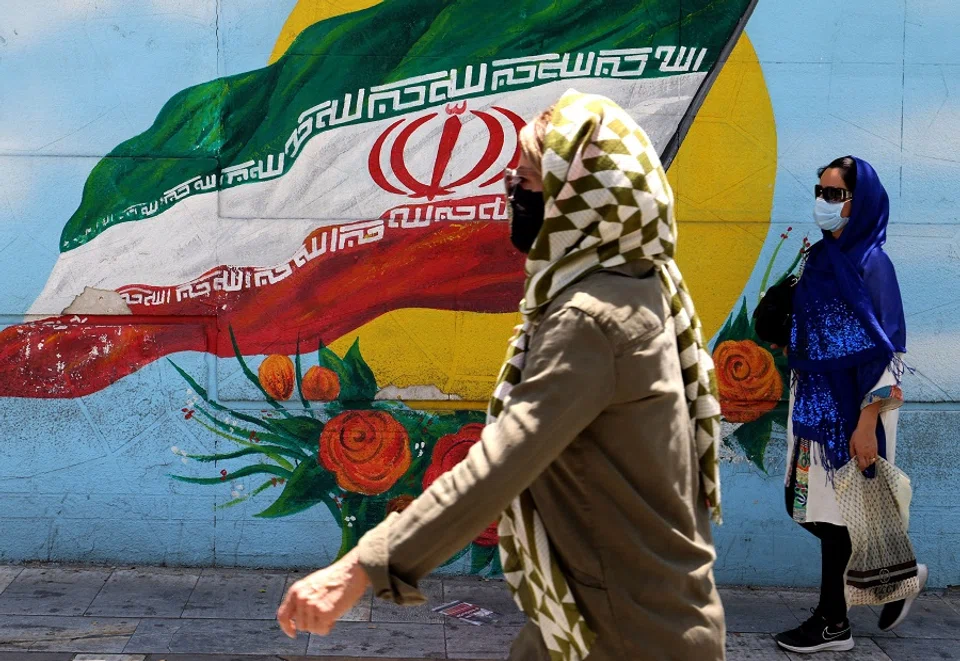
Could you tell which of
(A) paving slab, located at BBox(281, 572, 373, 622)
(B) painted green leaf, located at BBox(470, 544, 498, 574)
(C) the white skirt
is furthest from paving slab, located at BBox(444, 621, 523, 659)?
(C) the white skirt

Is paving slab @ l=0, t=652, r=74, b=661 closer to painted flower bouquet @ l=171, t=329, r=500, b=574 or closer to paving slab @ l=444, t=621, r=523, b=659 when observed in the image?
painted flower bouquet @ l=171, t=329, r=500, b=574

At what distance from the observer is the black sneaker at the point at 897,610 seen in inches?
186

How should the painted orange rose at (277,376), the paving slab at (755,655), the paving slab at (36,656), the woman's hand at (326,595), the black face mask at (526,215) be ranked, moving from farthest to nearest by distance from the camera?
the painted orange rose at (277,376) < the paving slab at (755,655) < the paving slab at (36,656) < the black face mask at (526,215) < the woman's hand at (326,595)

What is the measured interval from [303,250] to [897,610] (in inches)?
118

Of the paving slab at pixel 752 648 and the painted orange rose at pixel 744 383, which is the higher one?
the painted orange rose at pixel 744 383

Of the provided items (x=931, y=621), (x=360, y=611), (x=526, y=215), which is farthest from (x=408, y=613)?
(x=526, y=215)

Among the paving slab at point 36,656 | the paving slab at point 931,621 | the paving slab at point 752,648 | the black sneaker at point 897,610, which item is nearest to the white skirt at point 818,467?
the black sneaker at point 897,610

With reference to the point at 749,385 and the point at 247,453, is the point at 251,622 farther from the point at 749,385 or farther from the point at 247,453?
the point at 749,385

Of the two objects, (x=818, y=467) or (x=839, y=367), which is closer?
(x=839, y=367)

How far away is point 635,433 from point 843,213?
277 cm

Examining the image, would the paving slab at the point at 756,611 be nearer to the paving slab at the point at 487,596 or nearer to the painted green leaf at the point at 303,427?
the paving slab at the point at 487,596

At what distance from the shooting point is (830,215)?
4.65 metres

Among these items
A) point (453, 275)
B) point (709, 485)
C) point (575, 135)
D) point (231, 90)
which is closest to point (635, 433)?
point (709, 485)

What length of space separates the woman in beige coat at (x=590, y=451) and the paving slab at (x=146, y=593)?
2997 mm
